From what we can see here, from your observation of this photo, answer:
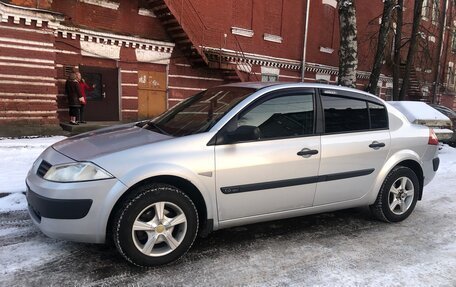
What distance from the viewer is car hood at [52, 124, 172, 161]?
12.0 feet

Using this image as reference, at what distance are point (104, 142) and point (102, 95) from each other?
32.0ft

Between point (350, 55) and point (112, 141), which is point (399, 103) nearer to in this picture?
point (350, 55)

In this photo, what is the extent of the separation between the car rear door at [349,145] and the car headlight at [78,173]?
2207mm

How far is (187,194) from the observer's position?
12.5 feet

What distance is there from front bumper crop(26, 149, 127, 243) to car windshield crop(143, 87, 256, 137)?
0.87 meters

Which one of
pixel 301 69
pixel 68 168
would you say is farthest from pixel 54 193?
pixel 301 69

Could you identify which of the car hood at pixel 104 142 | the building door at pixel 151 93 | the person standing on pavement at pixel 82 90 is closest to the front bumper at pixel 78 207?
the car hood at pixel 104 142

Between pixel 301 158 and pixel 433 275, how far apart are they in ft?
5.10

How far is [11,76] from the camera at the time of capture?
412 inches

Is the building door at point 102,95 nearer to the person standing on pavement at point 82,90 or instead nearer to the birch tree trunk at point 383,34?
the person standing on pavement at point 82,90

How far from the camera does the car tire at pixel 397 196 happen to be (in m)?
4.94

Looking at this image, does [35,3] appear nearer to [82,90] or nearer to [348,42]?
[82,90]


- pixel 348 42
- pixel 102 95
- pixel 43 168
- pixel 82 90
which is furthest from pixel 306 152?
pixel 102 95

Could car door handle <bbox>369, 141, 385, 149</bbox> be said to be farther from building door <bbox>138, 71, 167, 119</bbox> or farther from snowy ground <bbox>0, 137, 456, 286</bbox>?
building door <bbox>138, 71, 167, 119</bbox>
